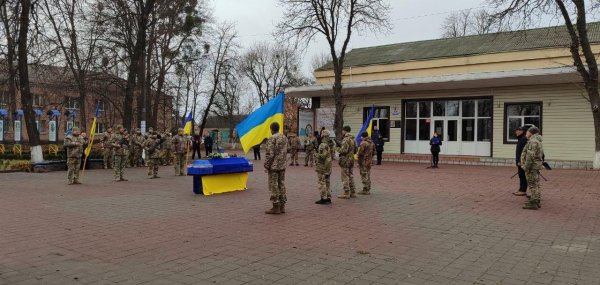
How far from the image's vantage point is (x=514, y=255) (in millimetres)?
6207

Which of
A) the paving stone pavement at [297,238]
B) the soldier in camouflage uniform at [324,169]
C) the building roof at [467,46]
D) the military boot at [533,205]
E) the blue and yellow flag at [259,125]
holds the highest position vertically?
the building roof at [467,46]

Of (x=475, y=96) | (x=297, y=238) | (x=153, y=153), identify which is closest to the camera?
(x=297, y=238)

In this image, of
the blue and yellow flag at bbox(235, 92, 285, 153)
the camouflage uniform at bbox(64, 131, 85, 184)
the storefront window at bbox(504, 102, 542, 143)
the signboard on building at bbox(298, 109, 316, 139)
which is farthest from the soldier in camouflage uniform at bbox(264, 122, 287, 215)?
the signboard on building at bbox(298, 109, 316, 139)

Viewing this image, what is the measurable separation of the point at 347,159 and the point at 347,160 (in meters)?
0.02

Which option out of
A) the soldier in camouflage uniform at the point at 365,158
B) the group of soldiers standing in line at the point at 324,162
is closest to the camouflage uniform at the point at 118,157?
the group of soldiers standing in line at the point at 324,162

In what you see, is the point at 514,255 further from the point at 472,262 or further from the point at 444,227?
the point at 444,227

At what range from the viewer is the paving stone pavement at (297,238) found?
17.5ft

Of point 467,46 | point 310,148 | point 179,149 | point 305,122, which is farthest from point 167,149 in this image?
point 467,46

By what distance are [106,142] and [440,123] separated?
16.7m

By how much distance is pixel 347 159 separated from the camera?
11.1m

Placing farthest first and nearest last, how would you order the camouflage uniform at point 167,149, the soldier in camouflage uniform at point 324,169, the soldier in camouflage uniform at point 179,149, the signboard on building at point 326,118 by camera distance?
the signboard on building at point 326,118, the camouflage uniform at point 167,149, the soldier in camouflage uniform at point 179,149, the soldier in camouflage uniform at point 324,169

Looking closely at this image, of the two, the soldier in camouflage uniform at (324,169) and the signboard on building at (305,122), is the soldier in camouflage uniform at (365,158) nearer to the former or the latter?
the soldier in camouflage uniform at (324,169)

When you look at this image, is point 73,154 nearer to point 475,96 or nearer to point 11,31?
point 11,31

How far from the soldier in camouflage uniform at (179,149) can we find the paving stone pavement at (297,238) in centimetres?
424
